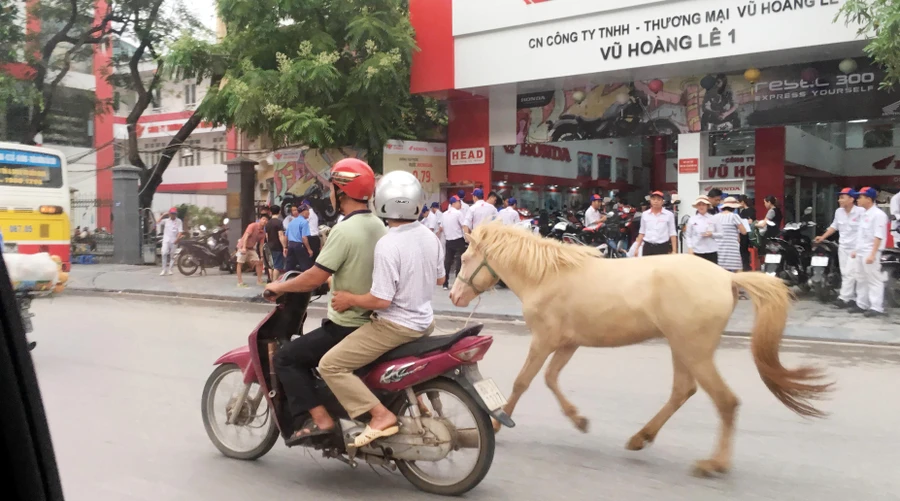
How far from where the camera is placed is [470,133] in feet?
62.2

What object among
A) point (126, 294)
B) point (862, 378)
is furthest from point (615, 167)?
point (862, 378)

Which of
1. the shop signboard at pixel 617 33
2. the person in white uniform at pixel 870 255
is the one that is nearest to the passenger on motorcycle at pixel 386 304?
the person in white uniform at pixel 870 255

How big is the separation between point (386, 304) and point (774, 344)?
2.37 metres

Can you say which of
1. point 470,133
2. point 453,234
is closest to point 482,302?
point 453,234

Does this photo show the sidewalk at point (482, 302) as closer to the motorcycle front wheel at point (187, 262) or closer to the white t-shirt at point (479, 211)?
the motorcycle front wheel at point (187, 262)

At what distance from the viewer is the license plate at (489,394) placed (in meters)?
3.81

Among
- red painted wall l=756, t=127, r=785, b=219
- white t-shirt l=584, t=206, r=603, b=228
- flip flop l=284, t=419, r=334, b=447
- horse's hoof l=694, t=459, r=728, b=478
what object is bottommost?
horse's hoof l=694, t=459, r=728, b=478

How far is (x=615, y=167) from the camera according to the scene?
25.0m

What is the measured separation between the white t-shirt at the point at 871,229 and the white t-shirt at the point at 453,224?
21.5ft

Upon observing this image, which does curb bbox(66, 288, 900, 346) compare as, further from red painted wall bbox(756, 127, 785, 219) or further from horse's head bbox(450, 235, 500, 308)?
red painted wall bbox(756, 127, 785, 219)

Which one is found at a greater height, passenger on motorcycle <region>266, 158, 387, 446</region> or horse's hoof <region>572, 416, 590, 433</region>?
passenger on motorcycle <region>266, 158, 387, 446</region>

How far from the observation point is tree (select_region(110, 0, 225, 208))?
1844 centimetres

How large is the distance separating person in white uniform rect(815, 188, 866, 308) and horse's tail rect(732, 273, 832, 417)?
6.88 metres

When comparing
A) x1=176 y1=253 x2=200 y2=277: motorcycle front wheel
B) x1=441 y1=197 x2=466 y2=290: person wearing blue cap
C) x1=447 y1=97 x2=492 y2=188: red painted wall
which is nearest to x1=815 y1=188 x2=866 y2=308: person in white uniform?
x1=441 y1=197 x2=466 y2=290: person wearing blue cap
